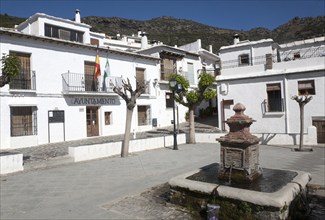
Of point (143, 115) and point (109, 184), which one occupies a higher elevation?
point (143, 115)

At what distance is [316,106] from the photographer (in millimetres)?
17766

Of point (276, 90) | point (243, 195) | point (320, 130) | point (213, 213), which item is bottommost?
point (213, 213)

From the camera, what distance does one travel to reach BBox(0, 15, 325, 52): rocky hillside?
5564 centimetres

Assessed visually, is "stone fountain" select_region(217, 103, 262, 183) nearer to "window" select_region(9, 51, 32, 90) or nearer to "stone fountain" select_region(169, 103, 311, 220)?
"stone fountain" select_region(169, 103, 311, 220)

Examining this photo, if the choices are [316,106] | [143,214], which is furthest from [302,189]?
[316,106]

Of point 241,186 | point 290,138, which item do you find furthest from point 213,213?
point 290,138

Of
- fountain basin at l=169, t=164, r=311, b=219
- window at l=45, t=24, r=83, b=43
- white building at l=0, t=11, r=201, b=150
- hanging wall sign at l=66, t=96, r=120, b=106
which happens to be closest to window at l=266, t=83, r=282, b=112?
white building at l=0, t=11, r=201, b=150

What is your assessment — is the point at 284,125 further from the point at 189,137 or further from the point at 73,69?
the point at 73,69

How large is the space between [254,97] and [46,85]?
563 inches

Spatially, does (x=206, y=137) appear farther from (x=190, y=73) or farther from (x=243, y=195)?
(x=190, y=73)

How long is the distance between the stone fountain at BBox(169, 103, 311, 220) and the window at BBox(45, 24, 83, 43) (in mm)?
18243

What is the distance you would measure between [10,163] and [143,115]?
1526cm

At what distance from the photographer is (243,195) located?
5074 mm

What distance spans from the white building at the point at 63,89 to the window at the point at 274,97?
32.9 ft
